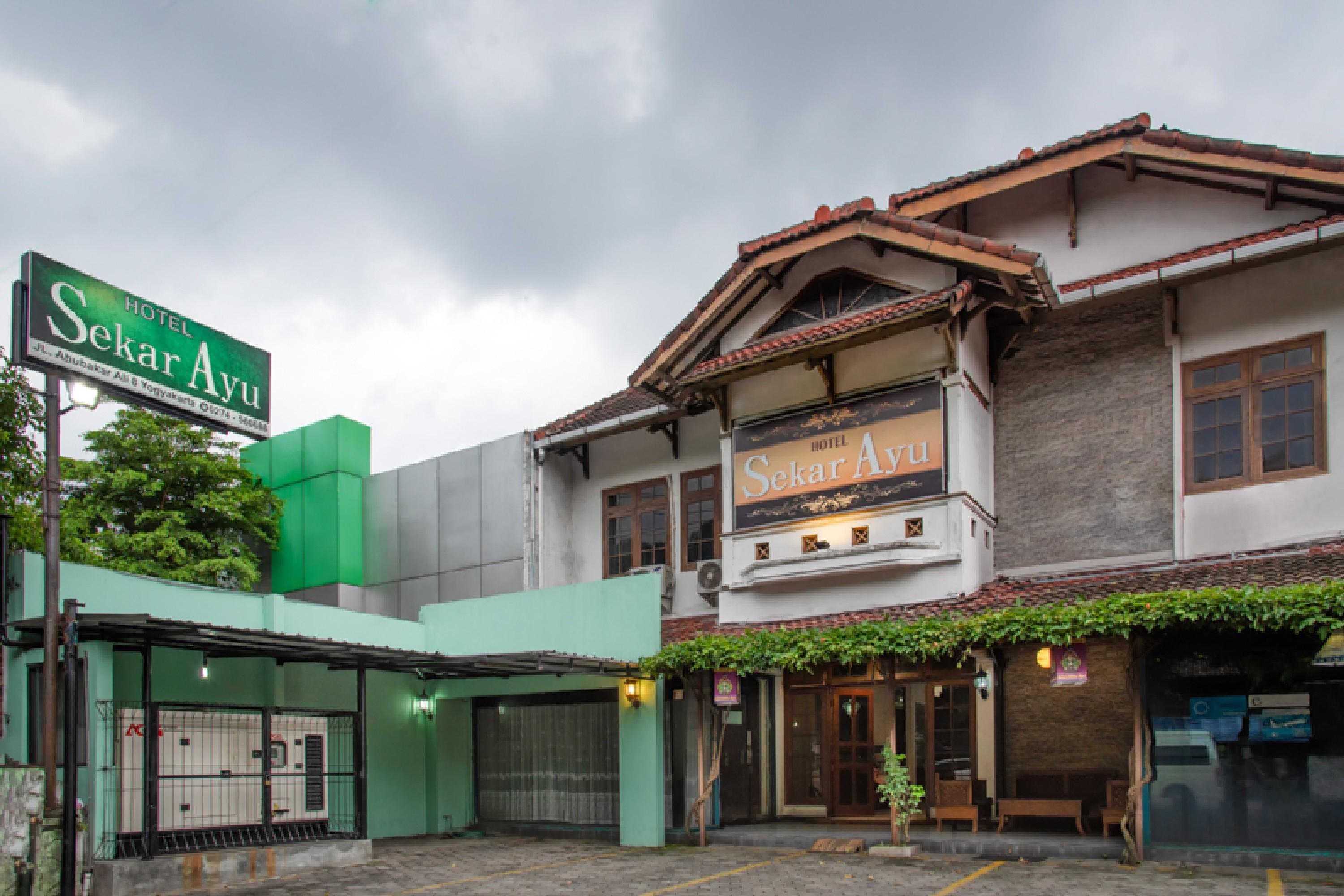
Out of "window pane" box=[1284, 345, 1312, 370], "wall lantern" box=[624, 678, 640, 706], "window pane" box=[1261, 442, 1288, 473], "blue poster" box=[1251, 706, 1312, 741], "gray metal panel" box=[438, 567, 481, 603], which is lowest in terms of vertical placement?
"wall lantern" box=[624, 678, 640, 706]

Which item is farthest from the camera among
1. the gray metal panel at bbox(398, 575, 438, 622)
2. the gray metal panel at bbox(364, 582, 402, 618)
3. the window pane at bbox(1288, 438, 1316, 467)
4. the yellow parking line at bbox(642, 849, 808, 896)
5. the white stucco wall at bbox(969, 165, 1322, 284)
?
the gray metal panel at bbox(364, 582, 402, 618)

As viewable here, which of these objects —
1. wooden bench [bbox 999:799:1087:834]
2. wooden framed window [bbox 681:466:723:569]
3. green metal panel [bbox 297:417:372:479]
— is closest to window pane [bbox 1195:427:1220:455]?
wooden bench [bbox 999:799:1087:834]

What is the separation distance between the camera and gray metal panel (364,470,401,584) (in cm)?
2069

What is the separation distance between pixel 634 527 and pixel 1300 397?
10.1 m

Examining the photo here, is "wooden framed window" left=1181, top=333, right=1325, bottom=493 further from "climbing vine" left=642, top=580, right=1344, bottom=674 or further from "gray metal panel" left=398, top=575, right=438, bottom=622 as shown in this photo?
"gray metal panel" left=398, top=575, right=438, bottom=622

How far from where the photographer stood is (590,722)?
54.7 ft

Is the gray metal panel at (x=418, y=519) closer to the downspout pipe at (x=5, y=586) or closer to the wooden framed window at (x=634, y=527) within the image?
the wooden framed window at (x=634, y=527)

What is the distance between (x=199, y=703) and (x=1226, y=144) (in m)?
13.6

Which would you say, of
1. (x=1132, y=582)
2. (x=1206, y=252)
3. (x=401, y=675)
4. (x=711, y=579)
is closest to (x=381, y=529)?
(x=401, y=675)

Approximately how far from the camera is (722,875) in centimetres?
1220

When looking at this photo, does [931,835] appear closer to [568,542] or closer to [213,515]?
[568,542]

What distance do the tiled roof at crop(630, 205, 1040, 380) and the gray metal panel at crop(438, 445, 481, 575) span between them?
4597mm

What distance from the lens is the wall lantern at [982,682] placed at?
1551 cm

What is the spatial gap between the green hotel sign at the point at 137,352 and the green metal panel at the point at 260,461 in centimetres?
887
